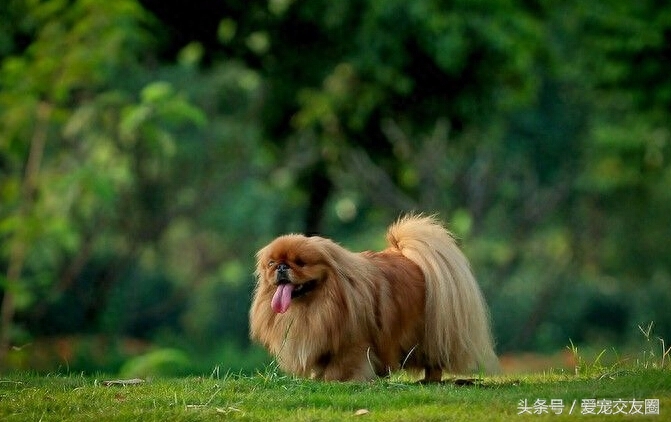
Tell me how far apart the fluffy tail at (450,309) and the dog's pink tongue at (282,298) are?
1.06 metres

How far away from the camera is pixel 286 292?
8.11 m

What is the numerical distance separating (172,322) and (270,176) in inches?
153

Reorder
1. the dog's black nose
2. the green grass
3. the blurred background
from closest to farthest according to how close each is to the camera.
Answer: the green grass
the dog's black nose
the blurred background

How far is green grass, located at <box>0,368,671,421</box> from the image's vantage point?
269 inches

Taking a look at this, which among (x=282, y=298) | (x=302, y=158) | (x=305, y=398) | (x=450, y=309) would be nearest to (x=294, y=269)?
(x=282, y=298)

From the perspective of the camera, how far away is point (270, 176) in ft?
66.7

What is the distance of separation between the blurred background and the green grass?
111 inches

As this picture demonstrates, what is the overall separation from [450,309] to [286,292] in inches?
47.4
